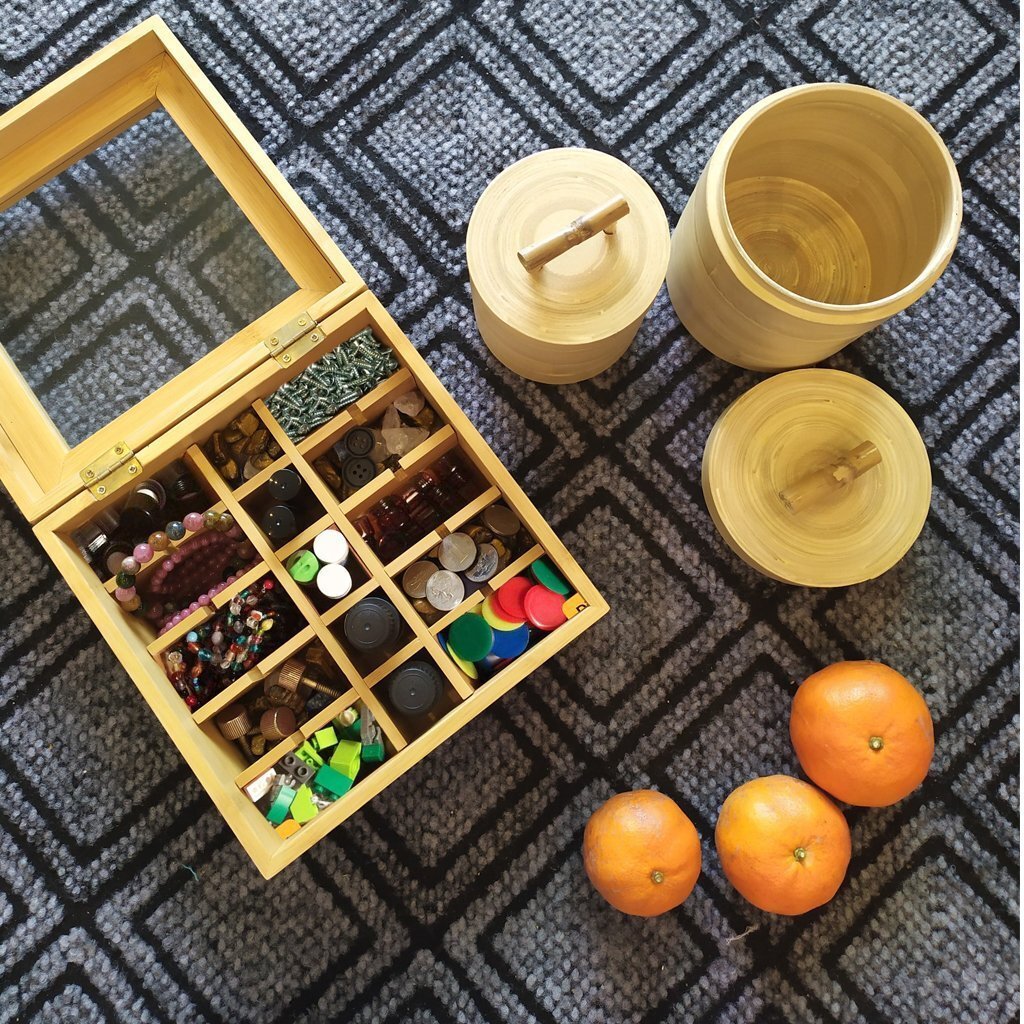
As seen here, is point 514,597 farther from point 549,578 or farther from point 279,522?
point 279,522

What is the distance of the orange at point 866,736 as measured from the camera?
27.8 inches

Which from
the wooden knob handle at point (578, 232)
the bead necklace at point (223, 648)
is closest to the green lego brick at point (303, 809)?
the bead necklace at point (223, 648)

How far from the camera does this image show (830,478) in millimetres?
734

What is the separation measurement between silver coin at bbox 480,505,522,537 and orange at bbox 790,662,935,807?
0.30 meters

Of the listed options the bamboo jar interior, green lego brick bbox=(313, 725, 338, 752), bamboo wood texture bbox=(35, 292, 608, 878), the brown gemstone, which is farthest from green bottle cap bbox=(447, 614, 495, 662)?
the bamboo jar interior

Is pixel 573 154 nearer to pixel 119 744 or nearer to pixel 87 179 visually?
pixel 87 179

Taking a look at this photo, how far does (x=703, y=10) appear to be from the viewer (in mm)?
856

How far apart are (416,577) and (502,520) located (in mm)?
85

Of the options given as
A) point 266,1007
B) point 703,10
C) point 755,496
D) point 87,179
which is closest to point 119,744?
point 266,1007

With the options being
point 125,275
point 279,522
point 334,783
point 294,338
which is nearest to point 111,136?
point 125,275

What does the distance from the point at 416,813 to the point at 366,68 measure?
2.34 feet

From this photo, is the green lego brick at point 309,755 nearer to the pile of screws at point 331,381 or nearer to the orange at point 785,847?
the pile of screws at point 331,381

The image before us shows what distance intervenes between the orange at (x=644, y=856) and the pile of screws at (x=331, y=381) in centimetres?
41

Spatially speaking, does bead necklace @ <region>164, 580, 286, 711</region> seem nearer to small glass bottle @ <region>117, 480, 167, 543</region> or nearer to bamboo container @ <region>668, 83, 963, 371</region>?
small glass bottle @ <region>117, 480, 167, 543</region>
